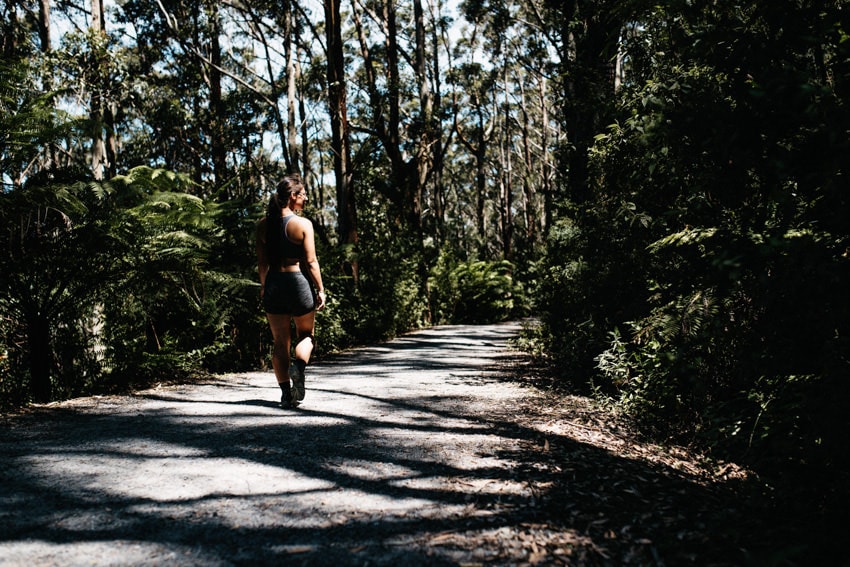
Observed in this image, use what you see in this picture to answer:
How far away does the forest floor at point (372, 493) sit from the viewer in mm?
2326

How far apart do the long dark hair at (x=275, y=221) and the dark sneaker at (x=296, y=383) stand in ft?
2.88

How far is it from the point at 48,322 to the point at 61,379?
74 cm

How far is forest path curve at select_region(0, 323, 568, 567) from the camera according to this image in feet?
7.68

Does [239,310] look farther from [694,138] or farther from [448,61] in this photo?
[448,61]

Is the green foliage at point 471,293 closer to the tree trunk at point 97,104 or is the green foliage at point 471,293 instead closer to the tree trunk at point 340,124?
the tree trunk at point 340,124

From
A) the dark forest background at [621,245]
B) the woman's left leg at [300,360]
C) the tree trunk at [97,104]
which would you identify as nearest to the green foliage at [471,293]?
the dark forest background at [621,245]

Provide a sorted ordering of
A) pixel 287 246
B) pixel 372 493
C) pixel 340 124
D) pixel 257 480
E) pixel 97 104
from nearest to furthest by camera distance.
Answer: pixel 372 493, pixel 257 480, pixel 287 246, pixel 340 124, pixel 97 104

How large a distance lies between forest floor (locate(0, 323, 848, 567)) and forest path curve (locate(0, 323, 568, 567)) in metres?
0.01

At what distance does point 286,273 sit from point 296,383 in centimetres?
93

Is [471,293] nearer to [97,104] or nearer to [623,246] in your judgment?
[97,104]

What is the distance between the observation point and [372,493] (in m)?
2.95

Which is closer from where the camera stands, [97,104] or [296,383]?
[296,383]

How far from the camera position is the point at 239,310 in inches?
302

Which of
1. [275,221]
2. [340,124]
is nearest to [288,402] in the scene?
[275,221]
